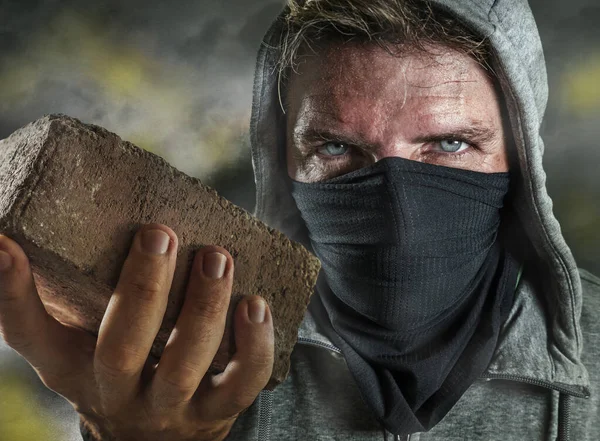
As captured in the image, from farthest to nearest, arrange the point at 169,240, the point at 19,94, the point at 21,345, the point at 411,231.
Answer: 1. the point at 19,94
2. the point at 411,231
3. the point at 21,345
4. the point at 169,240

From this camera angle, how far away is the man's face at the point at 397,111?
132 centimetres

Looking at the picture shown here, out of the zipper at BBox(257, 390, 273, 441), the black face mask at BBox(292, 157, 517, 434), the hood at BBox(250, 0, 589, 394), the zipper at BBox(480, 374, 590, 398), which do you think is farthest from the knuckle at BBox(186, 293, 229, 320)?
the zipper at BBox(480, 374, 590, 398)

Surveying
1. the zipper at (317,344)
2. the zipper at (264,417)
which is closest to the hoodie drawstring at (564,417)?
the zipper at (317,344)

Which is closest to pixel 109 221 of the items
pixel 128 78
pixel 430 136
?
pixel 128 78

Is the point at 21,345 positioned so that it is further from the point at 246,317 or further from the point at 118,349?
the point at 246,317

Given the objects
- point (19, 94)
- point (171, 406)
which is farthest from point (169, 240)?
point (19, 94)

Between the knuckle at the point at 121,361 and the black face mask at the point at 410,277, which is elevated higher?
the black face mask at the point at 410,277

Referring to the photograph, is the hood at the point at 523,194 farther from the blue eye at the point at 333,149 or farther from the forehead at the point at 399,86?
the blue eye at the point at 333,149

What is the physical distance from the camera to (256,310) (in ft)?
3.35

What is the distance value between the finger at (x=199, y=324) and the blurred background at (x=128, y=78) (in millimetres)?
470

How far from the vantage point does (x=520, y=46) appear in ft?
4.57

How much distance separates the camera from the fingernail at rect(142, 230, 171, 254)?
2.97 feet

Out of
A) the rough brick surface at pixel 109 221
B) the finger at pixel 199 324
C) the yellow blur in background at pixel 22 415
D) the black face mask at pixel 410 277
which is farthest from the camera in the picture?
the yellow blur in background at pixel 22 415

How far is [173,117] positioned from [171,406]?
651mm
